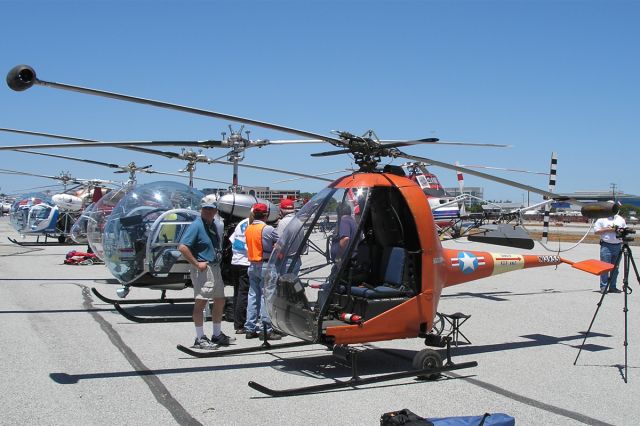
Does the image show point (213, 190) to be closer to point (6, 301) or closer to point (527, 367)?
point (6, 301)

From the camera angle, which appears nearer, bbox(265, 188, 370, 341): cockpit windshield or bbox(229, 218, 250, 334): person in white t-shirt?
bbox(265, 188, 370, 341): cockpit windshield

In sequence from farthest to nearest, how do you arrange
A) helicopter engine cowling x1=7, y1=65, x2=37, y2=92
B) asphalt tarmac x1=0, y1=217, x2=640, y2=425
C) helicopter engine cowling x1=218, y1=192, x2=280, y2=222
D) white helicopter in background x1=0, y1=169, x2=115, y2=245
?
white helicopter in background x1=0, y1=169, x2=115, y2=245 → helicopter engine cowling x1=218, y1=192, x2=280, y2=222 → asphalt tarmac x1=0, y1=217, x2=640, y2=425 → helicopter engine cowling x1=7, y1=65, x2=37, y2=92

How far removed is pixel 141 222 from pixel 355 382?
218 inches

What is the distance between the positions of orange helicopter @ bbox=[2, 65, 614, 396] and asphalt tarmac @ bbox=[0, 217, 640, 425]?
16.2 inches

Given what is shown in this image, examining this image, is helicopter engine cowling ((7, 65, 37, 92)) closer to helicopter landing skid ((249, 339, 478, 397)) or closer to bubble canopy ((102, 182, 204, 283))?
helicopter landing skid ((249, 339, 478, 397))

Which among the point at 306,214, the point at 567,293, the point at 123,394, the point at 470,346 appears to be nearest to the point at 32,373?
the point at 123,394

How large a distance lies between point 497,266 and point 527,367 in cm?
163

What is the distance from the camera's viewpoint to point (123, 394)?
5.31 metres

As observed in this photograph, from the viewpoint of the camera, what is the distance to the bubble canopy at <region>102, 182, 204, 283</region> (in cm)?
943

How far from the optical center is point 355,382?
5609 mm

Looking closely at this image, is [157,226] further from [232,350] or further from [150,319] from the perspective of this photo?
[232,350]

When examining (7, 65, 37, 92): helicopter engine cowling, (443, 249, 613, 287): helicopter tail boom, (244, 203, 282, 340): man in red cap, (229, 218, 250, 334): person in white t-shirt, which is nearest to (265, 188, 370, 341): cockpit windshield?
(244, 203, 282, 340): man in red cap

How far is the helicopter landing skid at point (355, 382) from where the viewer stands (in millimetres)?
5238

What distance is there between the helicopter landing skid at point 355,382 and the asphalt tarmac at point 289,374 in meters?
0.07
